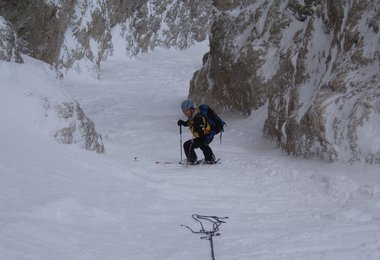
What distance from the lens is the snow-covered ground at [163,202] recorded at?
420cm

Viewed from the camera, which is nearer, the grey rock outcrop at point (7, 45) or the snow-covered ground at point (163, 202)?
the snow-covered ground at point (163, 202)

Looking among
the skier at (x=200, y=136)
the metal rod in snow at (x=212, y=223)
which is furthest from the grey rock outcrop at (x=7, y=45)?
the metal rod in snow at (x=212, y=223)

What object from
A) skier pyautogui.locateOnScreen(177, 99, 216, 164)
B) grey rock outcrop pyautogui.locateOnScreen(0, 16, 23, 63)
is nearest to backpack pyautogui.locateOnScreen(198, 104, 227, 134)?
skier pyautogui.locateOnScreen(177, 99, 216, 164)

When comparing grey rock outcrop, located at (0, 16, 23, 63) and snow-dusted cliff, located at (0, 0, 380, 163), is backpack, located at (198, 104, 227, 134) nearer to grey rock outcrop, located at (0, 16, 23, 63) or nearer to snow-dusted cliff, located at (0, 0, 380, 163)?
snow-dusted cliff, located at (0, 0, 380, 163)

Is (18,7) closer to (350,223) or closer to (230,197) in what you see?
(230,197)

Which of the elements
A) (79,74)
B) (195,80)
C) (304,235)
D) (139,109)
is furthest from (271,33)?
(79,74)

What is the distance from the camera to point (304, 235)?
467 cm

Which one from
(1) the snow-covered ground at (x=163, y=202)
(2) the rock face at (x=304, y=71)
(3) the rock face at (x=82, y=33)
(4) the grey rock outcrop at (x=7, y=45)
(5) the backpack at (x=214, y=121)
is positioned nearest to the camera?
(1) the snow-covered ground at (x=163, y=202)

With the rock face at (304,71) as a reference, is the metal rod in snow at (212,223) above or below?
below

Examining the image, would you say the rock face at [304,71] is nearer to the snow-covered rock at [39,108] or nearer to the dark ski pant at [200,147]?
the dark ski pant at [200,147]

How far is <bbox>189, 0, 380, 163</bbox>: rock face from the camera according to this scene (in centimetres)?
804

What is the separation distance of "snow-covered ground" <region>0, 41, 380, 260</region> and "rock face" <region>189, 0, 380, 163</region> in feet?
1.86

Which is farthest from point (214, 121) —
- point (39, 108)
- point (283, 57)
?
point (283, 57)

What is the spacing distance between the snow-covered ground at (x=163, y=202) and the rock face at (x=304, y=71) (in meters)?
0.57
